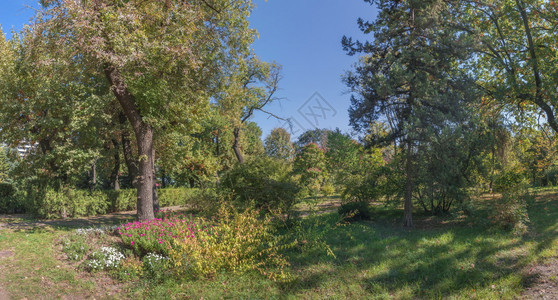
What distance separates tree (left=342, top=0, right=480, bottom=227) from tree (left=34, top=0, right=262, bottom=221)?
16.2 ft

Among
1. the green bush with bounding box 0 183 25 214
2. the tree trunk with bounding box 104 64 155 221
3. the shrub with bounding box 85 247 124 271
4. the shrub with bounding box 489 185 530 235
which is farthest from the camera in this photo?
the green bush with bounding box 0 183 25 214

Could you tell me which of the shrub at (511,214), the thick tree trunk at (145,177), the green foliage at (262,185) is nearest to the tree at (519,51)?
the shrub at (511,214)

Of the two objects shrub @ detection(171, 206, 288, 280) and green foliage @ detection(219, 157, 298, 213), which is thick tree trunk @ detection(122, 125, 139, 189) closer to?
green foliage @ detection(219, 157, 298, 213)

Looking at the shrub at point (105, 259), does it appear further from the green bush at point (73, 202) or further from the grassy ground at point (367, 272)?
the green bush at point (73, 202)

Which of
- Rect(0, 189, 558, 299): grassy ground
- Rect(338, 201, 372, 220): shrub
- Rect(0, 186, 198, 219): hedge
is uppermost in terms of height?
Rect(0, 186, 198, 219): hedge

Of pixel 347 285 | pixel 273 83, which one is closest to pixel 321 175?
pixel 273 83

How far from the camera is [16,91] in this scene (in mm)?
12453

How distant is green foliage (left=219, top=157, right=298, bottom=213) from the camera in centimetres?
832

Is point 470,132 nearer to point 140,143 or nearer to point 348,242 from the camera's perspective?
point 348,242

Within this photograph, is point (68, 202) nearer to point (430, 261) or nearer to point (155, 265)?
point (155, 265)

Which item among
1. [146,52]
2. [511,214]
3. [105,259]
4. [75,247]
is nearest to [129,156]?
[146,52]

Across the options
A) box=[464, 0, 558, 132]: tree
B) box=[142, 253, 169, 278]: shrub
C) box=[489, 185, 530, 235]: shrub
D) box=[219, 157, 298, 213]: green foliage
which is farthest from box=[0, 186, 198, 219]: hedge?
box=[464, 0, 558, 132]: tree

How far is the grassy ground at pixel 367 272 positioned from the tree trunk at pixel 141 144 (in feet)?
7.53

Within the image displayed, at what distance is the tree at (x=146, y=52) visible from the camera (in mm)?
7543
